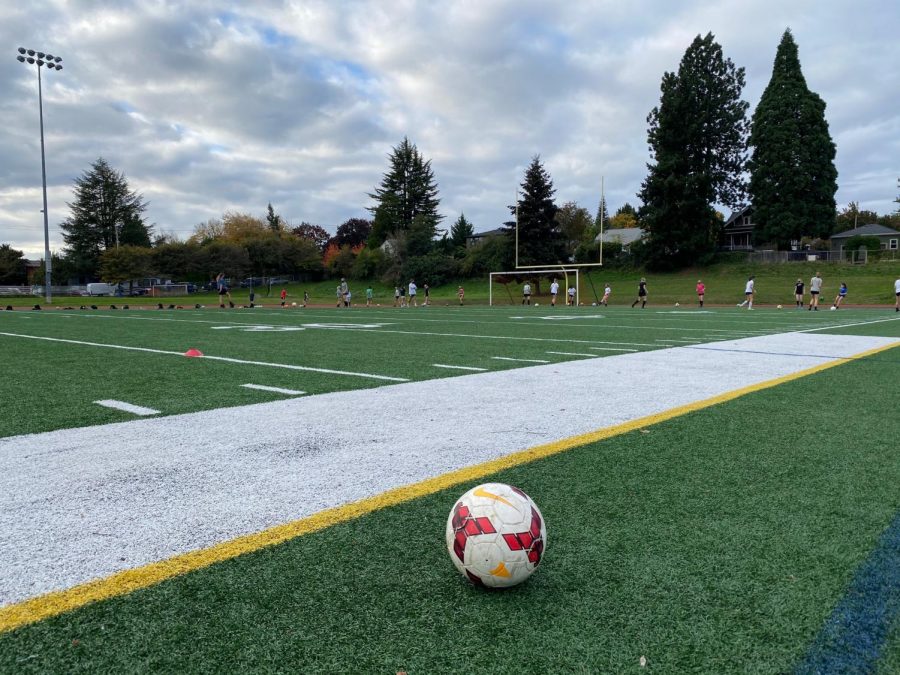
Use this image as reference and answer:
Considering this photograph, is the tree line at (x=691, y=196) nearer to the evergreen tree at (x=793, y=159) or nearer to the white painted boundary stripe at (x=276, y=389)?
the evergreen tree at (x=793, y=159)

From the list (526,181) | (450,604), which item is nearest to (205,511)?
(450,604)

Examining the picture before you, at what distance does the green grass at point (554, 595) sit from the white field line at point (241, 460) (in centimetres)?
37

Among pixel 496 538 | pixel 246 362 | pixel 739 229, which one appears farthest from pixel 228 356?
pixel 739 229

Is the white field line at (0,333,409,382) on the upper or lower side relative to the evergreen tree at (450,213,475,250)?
lower

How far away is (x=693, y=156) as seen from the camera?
174ft

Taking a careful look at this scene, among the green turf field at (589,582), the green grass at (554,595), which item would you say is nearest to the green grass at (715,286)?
the green turf field at (589,582)

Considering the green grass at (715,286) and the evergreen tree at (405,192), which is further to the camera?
the evergreen tree at (405,192)

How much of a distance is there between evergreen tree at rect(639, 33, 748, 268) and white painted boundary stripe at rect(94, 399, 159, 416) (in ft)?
164

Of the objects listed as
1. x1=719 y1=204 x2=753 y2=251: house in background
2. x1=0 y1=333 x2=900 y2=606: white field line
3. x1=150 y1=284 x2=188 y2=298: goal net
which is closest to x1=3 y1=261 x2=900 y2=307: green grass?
x1=150 y1=284 x2=188 y2=298: goal net

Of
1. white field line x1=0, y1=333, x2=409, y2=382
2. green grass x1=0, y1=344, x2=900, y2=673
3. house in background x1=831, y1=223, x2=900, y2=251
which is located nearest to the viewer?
green grass x1=0, y1=344, x2=900, y2=673

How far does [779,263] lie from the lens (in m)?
46.2

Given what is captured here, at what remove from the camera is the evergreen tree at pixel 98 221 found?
76000mm

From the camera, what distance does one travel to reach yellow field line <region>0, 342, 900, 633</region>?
6.36 ft

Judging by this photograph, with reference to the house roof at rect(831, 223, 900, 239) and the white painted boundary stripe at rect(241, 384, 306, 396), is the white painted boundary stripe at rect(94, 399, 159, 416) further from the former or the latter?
the house roof at rect(831, 223, 900, 239)
